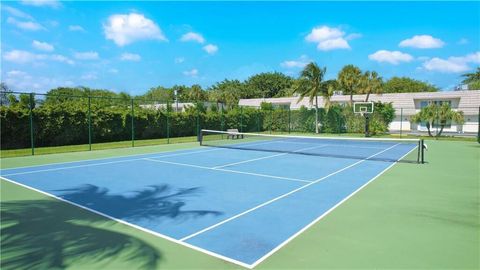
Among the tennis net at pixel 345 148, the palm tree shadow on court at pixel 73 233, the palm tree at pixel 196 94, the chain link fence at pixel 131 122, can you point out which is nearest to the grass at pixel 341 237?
the palm tree shadow on court at pixel 73 233

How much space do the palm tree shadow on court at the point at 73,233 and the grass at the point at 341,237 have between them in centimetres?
1

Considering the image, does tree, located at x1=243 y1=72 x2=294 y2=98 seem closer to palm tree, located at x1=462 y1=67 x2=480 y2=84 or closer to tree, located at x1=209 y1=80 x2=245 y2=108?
tree, located at x1=209 y1=80 x2=245 y2=108

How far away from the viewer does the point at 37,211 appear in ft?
19.3

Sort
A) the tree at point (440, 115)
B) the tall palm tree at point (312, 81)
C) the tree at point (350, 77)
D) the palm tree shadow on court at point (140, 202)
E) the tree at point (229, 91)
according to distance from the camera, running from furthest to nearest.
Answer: the tree at point (229, 91) < the tree at point (350, 77) < the tall palm tree at point (312, 81) < the tree at point (440, 115) < the palm tree shadow on court at point (140, 202)

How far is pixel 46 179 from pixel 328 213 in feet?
23.9

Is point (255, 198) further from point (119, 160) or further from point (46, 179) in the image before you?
point (119, 160)

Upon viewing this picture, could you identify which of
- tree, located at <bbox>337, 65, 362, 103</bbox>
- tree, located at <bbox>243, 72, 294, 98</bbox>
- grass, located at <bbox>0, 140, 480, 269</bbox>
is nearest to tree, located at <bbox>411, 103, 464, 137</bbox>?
tree, located at <bbox>337, 65, 362, 103</bbox>

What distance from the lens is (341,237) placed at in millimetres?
4656

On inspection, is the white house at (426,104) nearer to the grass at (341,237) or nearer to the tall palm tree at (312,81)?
the tall palm tree at (312,81)

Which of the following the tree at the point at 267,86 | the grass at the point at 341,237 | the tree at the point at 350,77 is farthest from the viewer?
the tree at the point at 267,86

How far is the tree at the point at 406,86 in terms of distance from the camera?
204 ft

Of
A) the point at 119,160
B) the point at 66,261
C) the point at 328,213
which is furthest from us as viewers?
the point at 119,160

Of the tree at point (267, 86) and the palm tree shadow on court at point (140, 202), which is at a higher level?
the tree at point (267, 86)

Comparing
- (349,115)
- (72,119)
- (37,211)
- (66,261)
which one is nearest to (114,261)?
(66,261)
